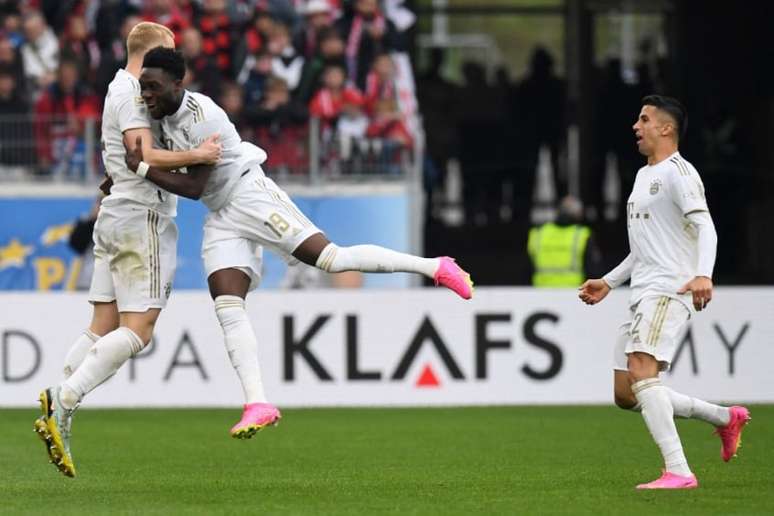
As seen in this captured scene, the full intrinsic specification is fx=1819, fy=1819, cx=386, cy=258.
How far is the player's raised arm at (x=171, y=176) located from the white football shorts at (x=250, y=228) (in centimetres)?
22

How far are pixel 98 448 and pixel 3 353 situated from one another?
3.92m

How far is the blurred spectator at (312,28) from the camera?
61.6 feet

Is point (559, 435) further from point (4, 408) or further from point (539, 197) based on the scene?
point (539, 197)

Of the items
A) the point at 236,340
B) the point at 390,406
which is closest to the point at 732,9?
the point at 390,406

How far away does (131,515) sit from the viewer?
7914 mm

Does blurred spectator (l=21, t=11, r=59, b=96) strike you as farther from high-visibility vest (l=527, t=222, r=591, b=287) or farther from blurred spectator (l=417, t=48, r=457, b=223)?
high-visibility vest (l=527, t=222, r=591, b=287)

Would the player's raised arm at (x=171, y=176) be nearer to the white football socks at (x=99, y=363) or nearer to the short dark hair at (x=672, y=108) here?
the white football socks at (x=99, y=363)

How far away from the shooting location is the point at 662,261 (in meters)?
8.80

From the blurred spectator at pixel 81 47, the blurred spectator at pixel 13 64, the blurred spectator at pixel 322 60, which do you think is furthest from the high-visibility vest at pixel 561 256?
the blurred spectator at pixel 13 64

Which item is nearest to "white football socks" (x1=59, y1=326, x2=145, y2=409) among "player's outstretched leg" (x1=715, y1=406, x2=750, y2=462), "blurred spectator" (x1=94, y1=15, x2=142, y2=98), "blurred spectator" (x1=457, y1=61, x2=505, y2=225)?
"player's outstretched leg" (x1=715, y1=406, x2=750, y2=462)

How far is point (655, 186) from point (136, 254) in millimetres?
2651

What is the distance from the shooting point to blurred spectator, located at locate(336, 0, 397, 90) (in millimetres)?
18781

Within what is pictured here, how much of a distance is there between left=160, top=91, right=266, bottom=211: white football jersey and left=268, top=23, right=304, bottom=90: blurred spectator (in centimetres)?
950

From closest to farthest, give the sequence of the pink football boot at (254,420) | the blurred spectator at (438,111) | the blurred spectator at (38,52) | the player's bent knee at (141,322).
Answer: the pink football boot at (254,420) → the player's bent knee at (141,322) → the blurred spectator at (38,52) → the blurred spectator at (438,111)
